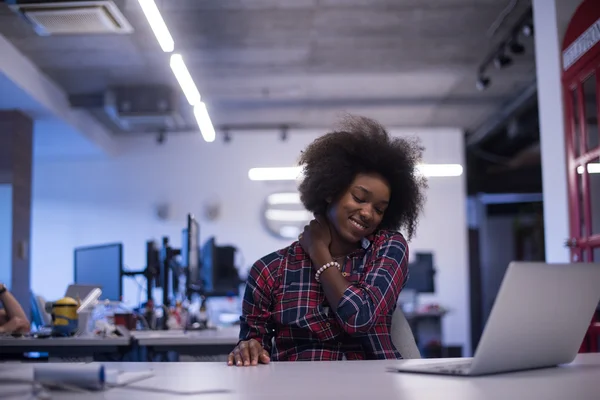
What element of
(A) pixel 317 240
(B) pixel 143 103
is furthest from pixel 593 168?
(B) pixel 143 103

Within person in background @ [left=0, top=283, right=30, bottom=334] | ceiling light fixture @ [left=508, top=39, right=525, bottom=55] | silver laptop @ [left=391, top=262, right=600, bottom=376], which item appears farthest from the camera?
ceiling light fixture @ [left=508, top=39, right=525, bottom=55]

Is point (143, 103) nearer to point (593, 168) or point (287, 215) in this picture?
point (287, 215)

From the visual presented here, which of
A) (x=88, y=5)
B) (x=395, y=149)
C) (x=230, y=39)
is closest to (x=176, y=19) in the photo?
(x=230, y=39)

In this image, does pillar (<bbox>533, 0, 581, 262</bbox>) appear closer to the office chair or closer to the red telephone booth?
the red telephone booth

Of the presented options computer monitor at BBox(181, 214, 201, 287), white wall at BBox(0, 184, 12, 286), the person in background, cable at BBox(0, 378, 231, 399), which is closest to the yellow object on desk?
the person in background

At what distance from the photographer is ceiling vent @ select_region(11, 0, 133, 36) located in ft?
17.1

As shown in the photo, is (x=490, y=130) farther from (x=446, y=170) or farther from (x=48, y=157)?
(x=48, y=157)

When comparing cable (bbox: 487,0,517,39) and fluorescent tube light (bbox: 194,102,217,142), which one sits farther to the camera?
fluorescent tube light (bbox: 194,102,217,142)

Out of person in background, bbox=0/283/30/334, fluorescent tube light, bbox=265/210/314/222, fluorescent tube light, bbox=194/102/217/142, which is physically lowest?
person in background, bbox=0/283/30/334

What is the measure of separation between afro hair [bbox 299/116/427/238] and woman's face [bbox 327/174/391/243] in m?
0.05

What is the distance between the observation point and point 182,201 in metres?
10.3

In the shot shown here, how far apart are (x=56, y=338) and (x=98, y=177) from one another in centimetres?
692

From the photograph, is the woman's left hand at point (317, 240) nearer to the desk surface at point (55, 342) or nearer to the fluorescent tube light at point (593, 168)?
the desk surface at point (55, 342)

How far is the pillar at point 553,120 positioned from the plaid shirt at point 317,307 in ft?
9.58
